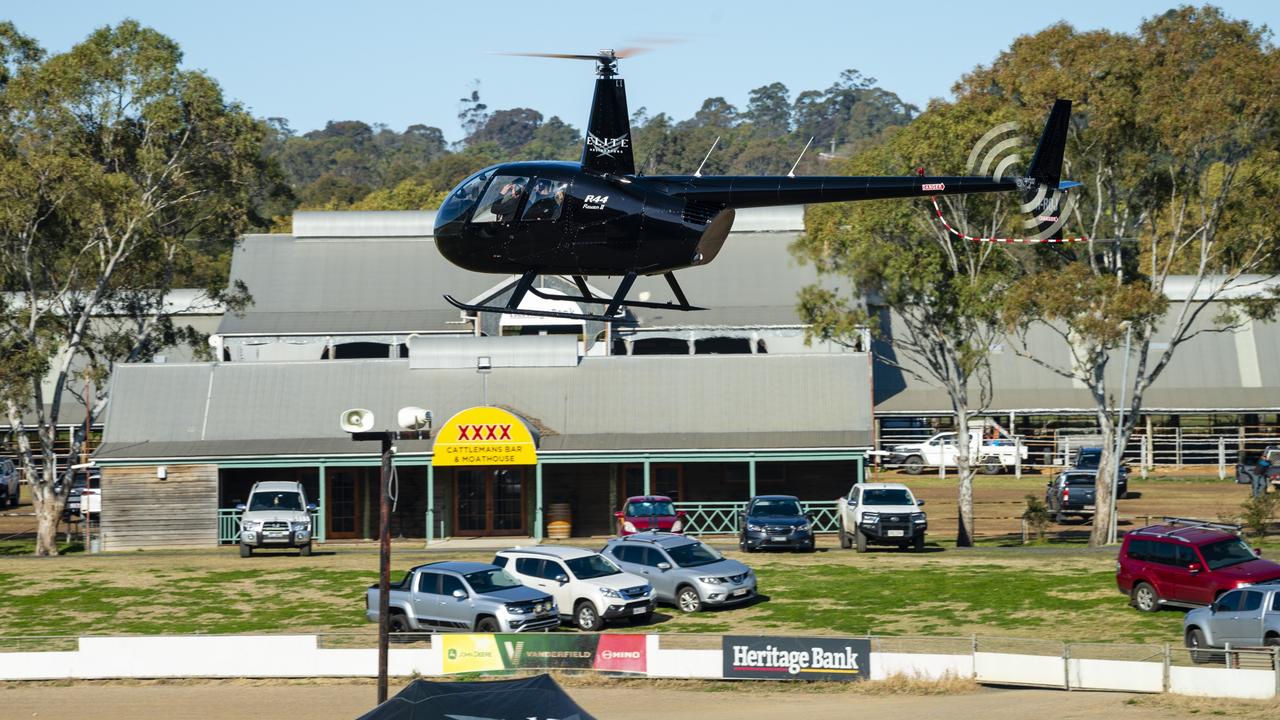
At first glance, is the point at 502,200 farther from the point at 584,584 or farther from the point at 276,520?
the point at 276,520

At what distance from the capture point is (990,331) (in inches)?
1806

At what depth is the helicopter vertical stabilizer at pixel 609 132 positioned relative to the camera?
20375 millimetres

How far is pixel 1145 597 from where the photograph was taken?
31.9 metres

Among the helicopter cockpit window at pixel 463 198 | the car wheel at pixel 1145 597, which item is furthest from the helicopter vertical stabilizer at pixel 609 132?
Answer: the car wheel at pixel 1145 597

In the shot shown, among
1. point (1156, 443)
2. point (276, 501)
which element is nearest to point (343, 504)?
point (276, 501)

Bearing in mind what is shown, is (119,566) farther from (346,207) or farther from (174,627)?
(346,207)

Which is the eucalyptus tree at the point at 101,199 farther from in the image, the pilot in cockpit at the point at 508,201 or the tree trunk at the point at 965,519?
the pilot in cockpit at the point at 508,201

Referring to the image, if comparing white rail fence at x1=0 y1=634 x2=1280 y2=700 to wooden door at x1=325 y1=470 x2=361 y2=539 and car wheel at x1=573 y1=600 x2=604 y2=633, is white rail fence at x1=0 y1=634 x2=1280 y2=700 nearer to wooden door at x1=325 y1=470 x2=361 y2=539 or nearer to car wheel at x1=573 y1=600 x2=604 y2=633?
car wheel at x1=573 y1=600 x2=604 y2=633

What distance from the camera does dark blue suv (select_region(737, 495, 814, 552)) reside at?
42.4 metres

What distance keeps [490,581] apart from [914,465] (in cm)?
3603

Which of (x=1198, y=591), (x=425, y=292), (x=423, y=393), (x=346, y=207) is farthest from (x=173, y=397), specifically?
(x=346, y=207)

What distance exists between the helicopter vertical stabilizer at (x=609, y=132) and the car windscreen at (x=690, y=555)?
15158 mm

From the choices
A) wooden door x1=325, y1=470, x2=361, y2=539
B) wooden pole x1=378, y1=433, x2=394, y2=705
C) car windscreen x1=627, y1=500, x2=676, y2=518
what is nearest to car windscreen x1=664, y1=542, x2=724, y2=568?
car windscreen x1=627, y1=500, x2=676, y2=518

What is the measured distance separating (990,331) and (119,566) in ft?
85.7
